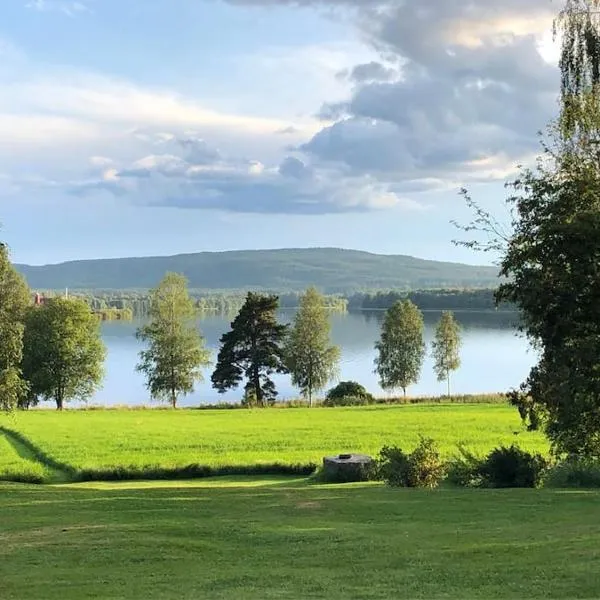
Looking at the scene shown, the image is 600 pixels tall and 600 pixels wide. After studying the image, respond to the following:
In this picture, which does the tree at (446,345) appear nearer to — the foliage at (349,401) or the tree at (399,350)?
the tree at (399,350)

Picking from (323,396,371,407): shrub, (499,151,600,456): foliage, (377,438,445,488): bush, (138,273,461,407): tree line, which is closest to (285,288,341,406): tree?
(138,273,461,407): tree line

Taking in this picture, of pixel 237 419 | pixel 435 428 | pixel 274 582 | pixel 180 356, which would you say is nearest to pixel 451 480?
pixel 274 582

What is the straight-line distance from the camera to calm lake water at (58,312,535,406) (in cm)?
8056

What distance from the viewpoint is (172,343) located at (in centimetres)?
6500

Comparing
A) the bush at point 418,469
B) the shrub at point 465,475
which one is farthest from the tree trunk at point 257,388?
the bush at point 418,469

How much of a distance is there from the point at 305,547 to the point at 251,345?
51.7m

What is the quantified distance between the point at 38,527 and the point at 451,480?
11058mm

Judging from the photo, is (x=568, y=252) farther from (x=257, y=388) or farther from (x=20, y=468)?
(x=257, y=388)

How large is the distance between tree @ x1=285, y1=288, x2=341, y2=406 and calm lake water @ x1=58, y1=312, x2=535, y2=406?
7391 millimetres

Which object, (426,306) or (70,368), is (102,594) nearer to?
(70,368)

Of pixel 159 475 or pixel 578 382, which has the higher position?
pixel 578 382

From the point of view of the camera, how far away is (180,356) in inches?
2559

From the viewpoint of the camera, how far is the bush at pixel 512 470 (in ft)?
62.4

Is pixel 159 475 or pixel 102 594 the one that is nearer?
pixel 102 594
